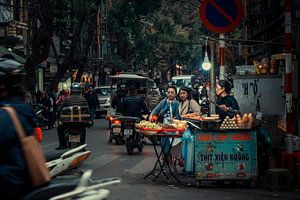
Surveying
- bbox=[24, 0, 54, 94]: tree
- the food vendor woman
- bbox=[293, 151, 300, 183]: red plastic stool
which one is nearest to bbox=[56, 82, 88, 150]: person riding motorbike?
the food vendor woman

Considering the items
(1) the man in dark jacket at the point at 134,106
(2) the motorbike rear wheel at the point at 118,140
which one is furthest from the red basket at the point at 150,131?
(2) the motorbike rear wheel at the point at 118,140

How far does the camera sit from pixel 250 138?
10.1 m

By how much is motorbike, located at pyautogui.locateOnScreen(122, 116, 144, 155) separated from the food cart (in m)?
5.86

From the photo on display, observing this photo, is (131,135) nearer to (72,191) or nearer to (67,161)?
(67,161)

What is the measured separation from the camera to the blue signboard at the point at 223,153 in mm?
10086

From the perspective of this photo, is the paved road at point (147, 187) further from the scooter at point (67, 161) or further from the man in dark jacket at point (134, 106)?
the scooter at point (67, 161)

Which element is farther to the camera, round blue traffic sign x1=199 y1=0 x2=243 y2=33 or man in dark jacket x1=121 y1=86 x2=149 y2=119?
man in dark jacket x1=121 y1=86 x2=149 y2=119

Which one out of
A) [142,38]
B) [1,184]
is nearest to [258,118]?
[1,184]

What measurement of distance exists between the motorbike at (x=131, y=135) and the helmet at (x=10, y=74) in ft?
38.8

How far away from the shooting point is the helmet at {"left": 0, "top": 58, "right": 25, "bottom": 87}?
3.97 m

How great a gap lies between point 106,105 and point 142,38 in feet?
66.1

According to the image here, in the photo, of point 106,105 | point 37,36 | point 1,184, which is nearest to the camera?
point 1,184

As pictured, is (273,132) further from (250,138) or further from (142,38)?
(142,38)

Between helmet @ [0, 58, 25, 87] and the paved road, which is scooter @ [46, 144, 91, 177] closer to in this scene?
helmet @ [0, 58, 25, 87]
